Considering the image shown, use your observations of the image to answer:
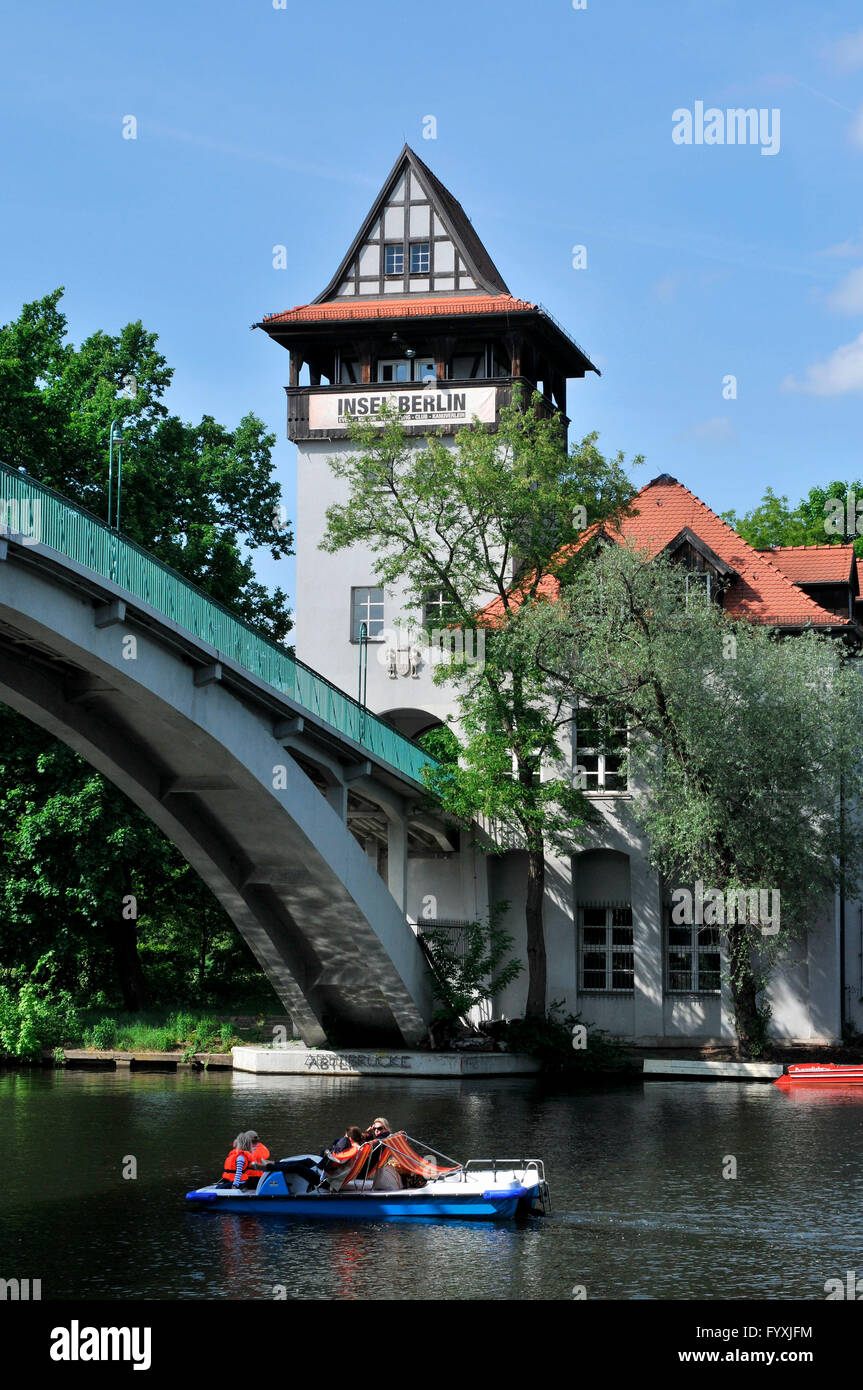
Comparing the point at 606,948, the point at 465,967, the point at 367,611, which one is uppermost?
the point at 367,611

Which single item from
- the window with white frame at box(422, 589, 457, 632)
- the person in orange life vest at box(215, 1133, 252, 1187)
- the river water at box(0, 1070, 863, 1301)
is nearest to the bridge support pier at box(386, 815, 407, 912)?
the window with white frame at box(422, 589, 457, 632)

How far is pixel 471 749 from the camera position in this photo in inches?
1423

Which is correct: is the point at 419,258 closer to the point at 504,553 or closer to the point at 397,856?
the point at 504,553

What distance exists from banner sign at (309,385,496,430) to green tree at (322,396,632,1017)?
18.8 feet

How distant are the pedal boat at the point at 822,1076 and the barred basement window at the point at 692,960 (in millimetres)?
5341

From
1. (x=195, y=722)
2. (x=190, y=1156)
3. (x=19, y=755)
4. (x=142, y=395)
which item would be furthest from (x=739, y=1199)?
(x=142, y=395)

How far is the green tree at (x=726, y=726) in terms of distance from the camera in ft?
111

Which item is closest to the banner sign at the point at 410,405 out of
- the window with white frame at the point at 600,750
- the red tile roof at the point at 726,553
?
the red tile roof at the point at 726,553

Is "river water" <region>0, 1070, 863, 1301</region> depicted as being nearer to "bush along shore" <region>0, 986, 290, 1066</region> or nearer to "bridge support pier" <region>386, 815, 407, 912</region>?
"bush along shore" <region>0, 986, 290, 1066</region>

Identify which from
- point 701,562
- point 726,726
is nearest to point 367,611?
point 701,562

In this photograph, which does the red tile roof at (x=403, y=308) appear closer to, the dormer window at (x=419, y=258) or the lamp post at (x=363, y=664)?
the dormer window at (x=419, y=258)

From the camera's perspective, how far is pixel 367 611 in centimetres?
4328

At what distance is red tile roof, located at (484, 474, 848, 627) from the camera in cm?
3881

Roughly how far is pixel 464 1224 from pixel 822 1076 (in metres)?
16.3
